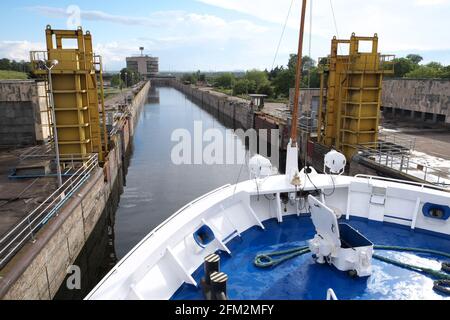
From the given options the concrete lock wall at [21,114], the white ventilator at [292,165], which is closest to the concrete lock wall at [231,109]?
the concrete lock wall at [21,114]

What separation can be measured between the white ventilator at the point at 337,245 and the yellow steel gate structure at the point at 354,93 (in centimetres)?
1484

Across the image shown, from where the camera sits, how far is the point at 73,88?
54.3ft

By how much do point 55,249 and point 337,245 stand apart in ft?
26.9

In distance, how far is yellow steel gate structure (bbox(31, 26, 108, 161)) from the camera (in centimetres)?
1625

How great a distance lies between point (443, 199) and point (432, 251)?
60.4 inches

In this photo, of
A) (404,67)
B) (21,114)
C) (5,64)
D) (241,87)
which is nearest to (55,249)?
(21,114)

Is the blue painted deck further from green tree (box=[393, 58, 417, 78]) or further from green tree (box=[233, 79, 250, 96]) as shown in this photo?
green tree (box=[393, 58, 417, 78])

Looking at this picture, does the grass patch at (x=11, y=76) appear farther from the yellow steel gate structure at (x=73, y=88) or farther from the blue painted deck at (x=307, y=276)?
the blue painted deck at (x=307, y=276)

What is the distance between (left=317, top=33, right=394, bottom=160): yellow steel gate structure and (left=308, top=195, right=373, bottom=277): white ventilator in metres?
14.8

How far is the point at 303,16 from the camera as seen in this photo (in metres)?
7.90

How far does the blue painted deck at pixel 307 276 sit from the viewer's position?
5.96 metres

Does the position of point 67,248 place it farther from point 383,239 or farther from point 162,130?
point 162,130

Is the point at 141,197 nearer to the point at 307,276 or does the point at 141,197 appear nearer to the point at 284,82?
the point at 307,276
